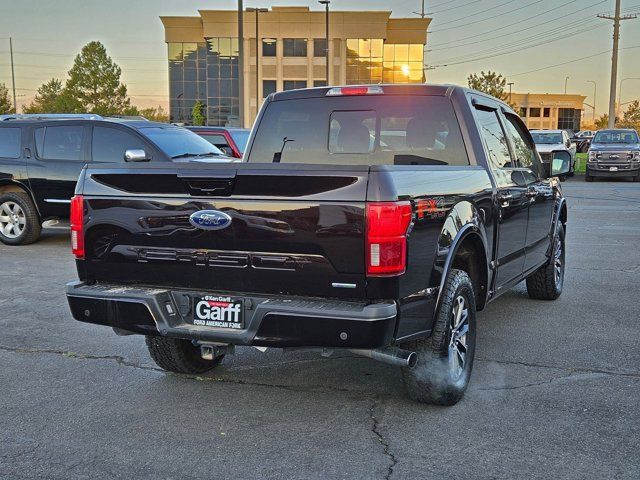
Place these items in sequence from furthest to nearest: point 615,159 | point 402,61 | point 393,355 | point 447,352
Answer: point 402,61
point 615,159
point 447,352
point 393,355

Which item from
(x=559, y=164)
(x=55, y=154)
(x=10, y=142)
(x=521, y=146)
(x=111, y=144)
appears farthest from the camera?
(x=10, y=142)

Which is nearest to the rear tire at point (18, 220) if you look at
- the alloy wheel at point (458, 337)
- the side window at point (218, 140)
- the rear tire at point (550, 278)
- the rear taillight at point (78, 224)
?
the side window at point (218, 140)

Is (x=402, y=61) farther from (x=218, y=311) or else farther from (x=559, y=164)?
(x=218, y=311)

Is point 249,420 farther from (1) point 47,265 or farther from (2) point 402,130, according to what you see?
(1) point 47,265

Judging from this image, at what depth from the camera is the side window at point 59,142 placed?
418 inches

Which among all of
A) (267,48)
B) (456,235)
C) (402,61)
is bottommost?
(456,235)

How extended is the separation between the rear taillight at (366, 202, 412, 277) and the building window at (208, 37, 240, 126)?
68.2 m

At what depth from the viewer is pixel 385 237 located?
3.54 metres

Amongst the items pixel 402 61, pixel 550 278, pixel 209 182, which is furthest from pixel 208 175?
pixel 402 61

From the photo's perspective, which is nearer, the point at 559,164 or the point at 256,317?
the point at 256,317

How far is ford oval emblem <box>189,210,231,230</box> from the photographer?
12.6ft

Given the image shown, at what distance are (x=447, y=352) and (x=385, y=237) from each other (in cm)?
101

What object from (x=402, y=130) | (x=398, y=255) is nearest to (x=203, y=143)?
(x=402, y=130)

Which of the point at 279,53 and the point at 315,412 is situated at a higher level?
the point at 279,53
